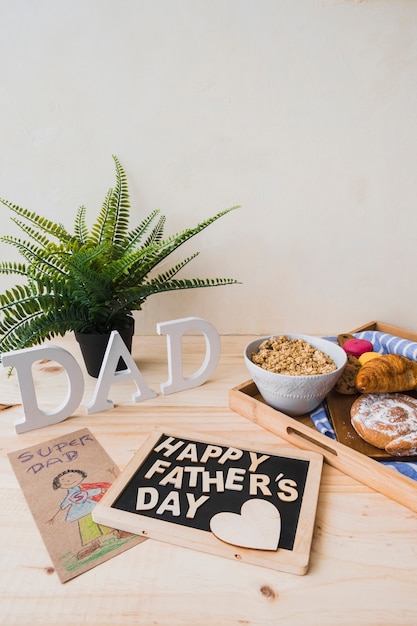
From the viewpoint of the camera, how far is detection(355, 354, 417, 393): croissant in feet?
2.41

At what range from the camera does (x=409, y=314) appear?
1.12 m

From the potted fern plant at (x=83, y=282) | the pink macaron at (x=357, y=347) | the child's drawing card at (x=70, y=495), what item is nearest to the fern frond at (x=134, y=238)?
the potted fern plant at (x=83, y=282)

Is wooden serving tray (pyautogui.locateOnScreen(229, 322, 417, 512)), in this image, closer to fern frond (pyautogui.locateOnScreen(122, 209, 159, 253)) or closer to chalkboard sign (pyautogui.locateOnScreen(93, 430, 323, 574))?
chalkboard sign (pyautogui.locateOnScreen(93, 430, 323, 574))

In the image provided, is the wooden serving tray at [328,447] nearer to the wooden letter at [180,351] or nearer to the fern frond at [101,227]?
the wooden letter at [180,351]

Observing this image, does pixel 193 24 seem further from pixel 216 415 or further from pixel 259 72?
pixel 216 415

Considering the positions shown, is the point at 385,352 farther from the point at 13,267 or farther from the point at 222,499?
the point at 13,267

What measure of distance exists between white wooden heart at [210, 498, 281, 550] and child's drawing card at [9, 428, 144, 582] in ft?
0.34

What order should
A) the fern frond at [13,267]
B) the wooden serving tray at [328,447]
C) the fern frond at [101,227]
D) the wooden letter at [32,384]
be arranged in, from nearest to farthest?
the wooden serving tray at [328,447] < the wooden letter at [32,384] < the fern frond at [13,267] < the fern frond at [101,227]

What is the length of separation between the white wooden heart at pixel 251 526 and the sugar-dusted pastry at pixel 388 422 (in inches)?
8.3

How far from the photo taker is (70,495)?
59cm

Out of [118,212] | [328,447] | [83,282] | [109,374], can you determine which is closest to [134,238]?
[118,212]

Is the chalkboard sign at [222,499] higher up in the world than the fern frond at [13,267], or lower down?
lower down

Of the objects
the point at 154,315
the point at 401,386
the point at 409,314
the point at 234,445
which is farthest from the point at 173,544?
the point at 409,314

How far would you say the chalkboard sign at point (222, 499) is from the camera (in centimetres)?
50
